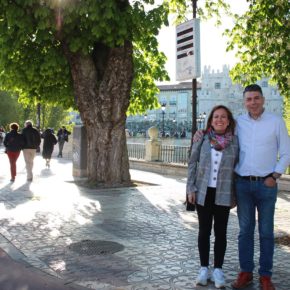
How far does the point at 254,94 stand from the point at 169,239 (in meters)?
3.04

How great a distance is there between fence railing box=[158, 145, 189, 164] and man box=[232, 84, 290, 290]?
1450 centimetres

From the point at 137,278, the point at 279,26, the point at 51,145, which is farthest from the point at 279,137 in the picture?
the point at 51,145

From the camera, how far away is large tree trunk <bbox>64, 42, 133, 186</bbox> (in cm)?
1329

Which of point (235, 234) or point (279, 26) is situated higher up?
point (279, 26)

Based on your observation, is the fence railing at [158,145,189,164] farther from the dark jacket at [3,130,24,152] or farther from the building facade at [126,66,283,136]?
the building facade at [126,66,283,136]

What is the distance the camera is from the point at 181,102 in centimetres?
11381

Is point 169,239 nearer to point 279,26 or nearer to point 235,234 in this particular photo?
point 235,234

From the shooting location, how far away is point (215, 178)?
495 centimetres

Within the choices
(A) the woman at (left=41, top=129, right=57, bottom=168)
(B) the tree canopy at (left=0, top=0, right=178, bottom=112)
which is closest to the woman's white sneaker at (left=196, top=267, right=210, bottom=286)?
(B) the tree canopy at (left=0, top=0, right=178, bottom=112)

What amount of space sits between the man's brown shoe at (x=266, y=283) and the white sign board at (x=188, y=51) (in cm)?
583

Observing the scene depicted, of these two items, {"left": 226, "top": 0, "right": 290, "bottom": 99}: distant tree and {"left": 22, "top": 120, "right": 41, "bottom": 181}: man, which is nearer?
{"left": 226, "top": 0, "right": 290, "bottom": 99}: distant tree

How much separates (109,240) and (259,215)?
2844 mm

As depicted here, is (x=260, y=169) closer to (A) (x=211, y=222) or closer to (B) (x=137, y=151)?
(A) (x=211, y=222)

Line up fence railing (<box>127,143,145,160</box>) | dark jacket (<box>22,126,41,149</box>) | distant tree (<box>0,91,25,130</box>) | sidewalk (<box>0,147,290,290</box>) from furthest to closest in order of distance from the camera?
distant tree (<box>0,91,25,130</box>)
fence railing (<box>127,143,145,160</box>)
dark jacket (<box>22,126,41,149</box>)
sidewalk (<box>0,147,290,290</box>)
